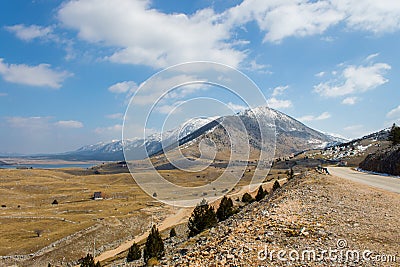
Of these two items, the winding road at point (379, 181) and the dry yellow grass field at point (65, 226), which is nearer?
the winding road at point (379, 181)

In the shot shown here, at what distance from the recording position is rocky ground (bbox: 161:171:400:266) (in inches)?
391

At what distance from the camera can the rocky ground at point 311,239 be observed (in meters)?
9.92

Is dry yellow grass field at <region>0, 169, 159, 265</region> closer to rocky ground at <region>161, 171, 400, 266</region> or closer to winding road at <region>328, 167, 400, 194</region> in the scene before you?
winding road at <region>328, 167, 400, 194</region>

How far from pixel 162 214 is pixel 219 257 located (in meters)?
87.3

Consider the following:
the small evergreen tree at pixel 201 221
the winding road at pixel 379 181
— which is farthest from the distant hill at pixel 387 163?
the small evergreen tree at pixel 201 221

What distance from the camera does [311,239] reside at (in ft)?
37.6

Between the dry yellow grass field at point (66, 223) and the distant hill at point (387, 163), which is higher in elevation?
the distant hill at point (387, 163)

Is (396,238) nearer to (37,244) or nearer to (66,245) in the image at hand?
(66,245)

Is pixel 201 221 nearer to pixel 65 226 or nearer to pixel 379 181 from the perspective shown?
pixel 379 181

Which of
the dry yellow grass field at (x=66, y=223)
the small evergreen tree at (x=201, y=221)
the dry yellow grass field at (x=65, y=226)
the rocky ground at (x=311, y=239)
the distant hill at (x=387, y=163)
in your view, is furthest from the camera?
the dry yellow grass field at (x=66, y=223)

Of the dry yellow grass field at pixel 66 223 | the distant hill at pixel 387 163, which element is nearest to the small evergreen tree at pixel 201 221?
the distant hill at pixel 387 163

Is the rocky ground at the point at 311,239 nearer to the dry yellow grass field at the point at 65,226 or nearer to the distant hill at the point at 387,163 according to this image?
the distant hill at the point at 387,163

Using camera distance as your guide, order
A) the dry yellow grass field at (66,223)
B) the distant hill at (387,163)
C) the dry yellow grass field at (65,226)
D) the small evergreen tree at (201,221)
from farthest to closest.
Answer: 1. the dry yellow grass field at (66,223)
2. the dry yellow grass field at (65,226)
3. the distant hill at (387,163)
4. the small evergreen tree at (201,221)

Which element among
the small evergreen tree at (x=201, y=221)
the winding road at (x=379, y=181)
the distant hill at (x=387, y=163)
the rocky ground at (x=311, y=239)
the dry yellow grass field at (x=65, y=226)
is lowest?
the dry yellow grass field at (x=65, y=226)
